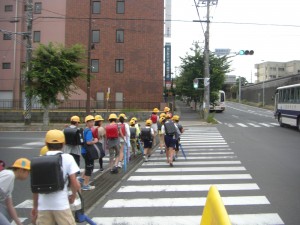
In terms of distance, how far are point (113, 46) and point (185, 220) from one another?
35.7 metres

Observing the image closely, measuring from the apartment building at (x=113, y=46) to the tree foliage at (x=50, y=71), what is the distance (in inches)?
544

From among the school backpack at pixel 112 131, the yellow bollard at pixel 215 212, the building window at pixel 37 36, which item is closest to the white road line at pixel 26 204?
the school backpack at pixel 112 131

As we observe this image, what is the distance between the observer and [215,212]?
372 centimetres

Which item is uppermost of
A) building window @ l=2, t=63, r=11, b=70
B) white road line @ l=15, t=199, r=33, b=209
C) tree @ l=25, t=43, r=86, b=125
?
building window @ l=2, t=63, r=11, b=70

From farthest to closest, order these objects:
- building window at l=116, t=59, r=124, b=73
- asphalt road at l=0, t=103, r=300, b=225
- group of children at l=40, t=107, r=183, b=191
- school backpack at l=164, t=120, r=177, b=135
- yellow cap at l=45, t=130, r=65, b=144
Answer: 1. building window at l=116, t=59, r=124, b=73
2. school backpack at l=164, t=120, r=177, b=135
3. group of children at l=40, t=107, r=183, b=191
4. asphalt road at l=0, t=103, r=300, b=225
5. yellow cap at l=45, t=130, r=65, b=144

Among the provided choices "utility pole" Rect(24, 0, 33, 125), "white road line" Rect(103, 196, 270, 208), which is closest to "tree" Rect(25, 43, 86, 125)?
"utility pole" Rect(24, 0, 33, 125)

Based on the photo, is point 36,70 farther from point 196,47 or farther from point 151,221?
point 151,221

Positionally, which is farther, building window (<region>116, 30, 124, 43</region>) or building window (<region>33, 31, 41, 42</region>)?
building window (<region>33, 31, 41, 42</region>)

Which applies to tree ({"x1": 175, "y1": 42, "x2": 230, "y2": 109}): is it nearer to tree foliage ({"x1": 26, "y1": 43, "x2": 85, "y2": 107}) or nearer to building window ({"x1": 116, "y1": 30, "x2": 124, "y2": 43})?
building window ({"x1": 116, "y1": 30, "x2": 124, "y2": 43})

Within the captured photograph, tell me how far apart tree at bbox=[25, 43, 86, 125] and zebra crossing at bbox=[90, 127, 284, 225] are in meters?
14.9

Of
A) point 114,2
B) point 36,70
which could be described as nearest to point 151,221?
point 36,70

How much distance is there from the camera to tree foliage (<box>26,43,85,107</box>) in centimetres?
2558

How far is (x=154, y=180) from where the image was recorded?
32.3 feet

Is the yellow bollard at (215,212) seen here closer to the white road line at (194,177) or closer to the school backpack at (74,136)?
the school backpack at (74,136)
